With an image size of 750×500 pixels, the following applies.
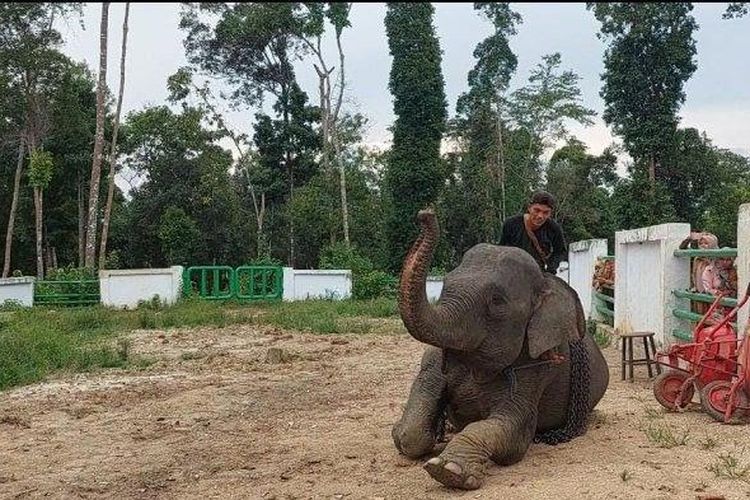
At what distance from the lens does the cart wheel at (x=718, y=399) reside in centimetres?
582

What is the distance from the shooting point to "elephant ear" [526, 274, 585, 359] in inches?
194

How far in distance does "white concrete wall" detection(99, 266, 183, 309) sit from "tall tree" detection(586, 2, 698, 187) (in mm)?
16890

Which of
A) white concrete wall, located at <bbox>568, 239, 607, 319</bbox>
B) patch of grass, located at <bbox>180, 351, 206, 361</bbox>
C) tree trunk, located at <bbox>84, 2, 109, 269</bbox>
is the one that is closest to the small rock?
patch of grass, located at <bbox>180, 351, 206, 361</bbox>

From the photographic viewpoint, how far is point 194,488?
5090 millimetres

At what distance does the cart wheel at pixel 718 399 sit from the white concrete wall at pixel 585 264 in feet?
25.0

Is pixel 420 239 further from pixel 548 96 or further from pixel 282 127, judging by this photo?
pixel 548 96

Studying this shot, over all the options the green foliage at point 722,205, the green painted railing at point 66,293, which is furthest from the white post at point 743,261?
the green foliage at point 722,205

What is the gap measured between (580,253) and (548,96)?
24.5 m

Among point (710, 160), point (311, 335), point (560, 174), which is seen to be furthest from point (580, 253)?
point (560, 174)

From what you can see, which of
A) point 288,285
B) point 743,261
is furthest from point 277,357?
point 288,285

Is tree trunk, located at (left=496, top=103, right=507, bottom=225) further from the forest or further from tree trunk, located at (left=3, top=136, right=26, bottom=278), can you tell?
tree trunk, located at (left=3, top=136, right=26, bottom=278)

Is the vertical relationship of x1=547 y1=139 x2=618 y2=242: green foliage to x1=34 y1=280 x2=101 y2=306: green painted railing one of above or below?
above

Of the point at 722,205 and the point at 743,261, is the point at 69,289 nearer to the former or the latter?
the point at 743,261

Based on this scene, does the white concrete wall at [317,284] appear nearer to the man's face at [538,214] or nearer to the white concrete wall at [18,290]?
the white concrete wall at [18,290]
